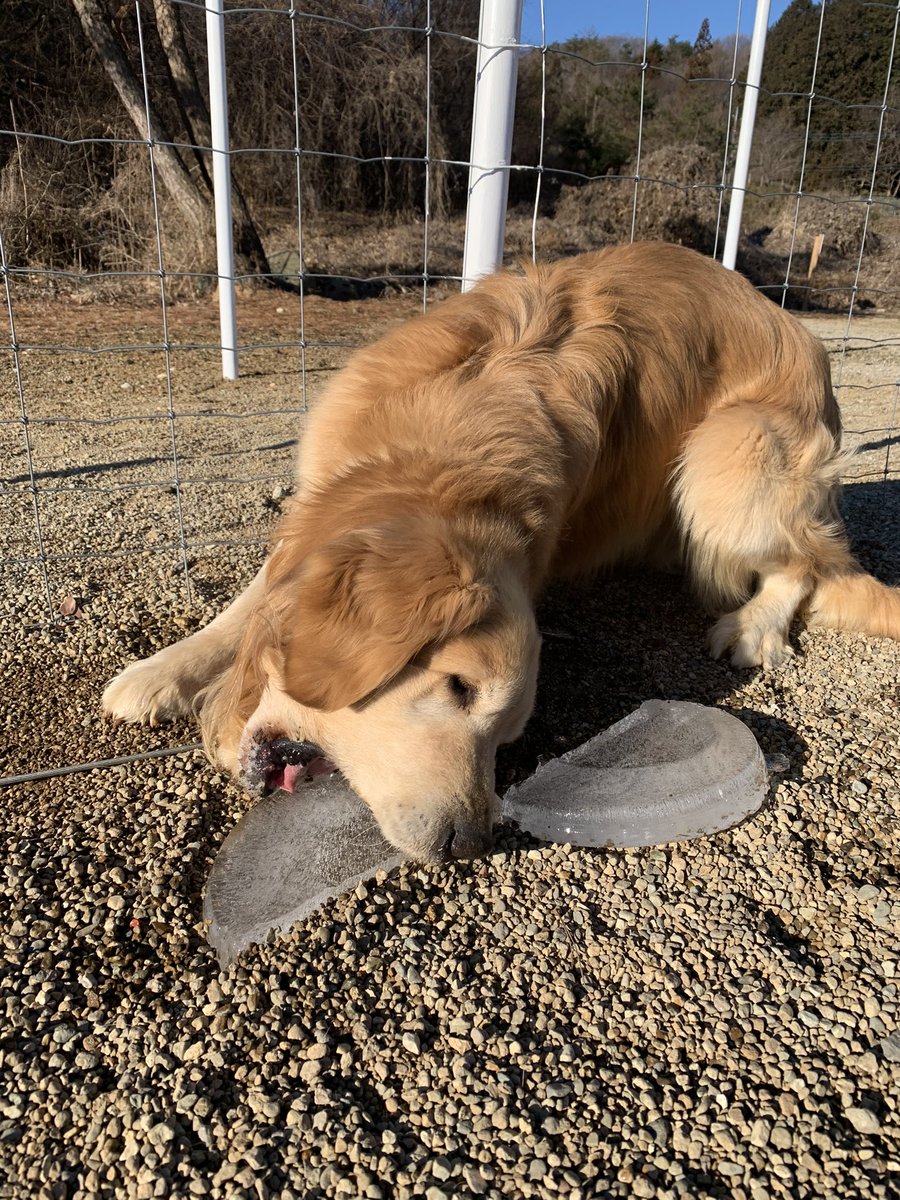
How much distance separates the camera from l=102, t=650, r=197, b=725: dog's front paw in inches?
108

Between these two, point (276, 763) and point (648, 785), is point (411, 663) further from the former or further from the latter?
point (648, 785)

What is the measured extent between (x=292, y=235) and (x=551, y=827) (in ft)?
41.7

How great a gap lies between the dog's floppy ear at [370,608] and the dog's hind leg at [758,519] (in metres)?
1.56

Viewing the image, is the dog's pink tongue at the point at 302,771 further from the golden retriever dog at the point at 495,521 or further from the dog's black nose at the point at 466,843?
the dog's black nose at the point at 466,843

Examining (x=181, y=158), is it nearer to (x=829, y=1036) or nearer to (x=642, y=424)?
(x=642, y=424)

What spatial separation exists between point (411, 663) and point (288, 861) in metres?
0.62

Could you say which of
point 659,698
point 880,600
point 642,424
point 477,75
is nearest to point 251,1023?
point 659,698

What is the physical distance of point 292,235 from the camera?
13.3 metres

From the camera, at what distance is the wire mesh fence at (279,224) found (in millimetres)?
4113

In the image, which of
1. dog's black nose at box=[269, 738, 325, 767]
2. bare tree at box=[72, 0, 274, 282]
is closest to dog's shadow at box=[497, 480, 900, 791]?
dog's black nose at box=[269, 738, 325, 767]

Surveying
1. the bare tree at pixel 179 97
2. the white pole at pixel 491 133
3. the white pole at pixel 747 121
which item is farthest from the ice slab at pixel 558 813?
the bare tree at pixel 179 97

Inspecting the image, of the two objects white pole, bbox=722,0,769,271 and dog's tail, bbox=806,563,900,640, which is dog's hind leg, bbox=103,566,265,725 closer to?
dog's tail, bbox=806,563,900,640

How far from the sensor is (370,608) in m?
2.02

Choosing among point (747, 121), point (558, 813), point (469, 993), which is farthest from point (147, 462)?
point (469, 993)
